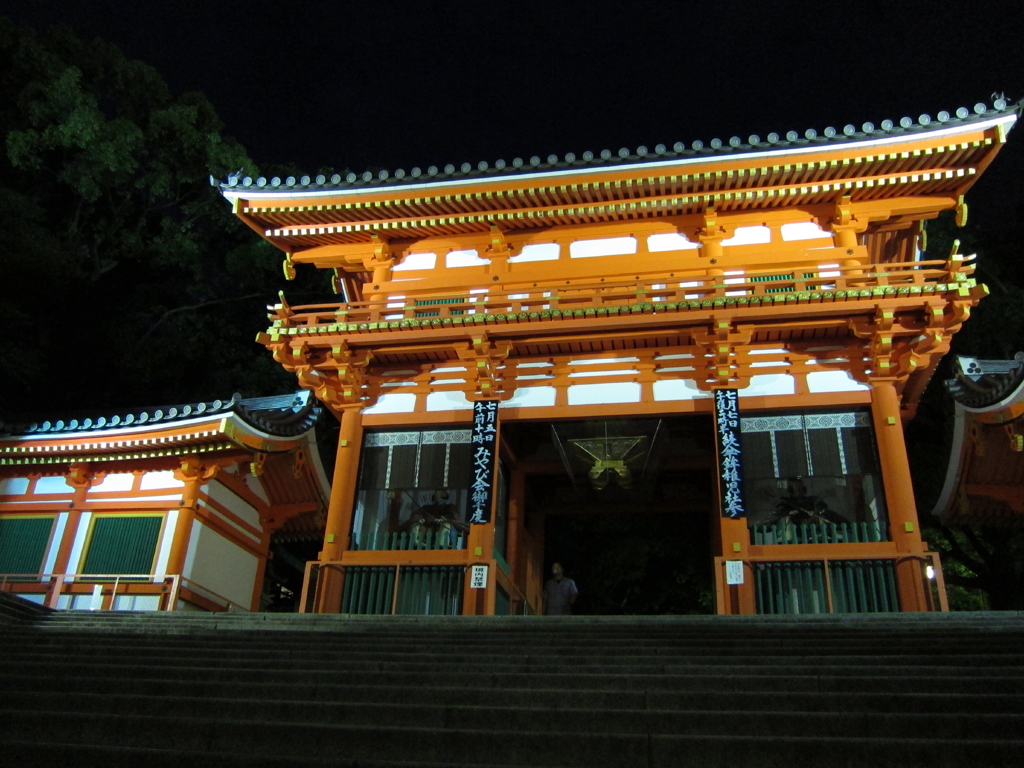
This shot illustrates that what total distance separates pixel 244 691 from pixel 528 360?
8180mm

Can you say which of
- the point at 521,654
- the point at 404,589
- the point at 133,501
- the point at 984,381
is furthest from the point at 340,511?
the point at 984,381

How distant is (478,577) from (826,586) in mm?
4568

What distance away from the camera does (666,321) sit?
12.1 meters

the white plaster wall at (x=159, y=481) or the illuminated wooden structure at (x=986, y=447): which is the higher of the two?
the illuminated wooden structure at (x=986, y=447)

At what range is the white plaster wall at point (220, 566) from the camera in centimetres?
1455

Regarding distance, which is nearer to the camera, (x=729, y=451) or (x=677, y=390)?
(x=729, y=451)

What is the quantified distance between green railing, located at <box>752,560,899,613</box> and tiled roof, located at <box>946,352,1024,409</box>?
3.88 meters

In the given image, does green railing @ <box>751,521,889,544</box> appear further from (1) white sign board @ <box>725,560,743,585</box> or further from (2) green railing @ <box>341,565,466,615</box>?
(2) green railing @ <box>341,565,466,615</box>

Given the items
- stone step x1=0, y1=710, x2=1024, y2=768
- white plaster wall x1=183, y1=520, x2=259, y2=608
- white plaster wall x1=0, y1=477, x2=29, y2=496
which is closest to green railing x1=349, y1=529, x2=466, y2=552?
white plaster wall x1=183, y1=520, x2=259, y2=608

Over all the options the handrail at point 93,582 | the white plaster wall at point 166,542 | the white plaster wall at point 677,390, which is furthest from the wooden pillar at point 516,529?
the white plaster wall at point 166,542

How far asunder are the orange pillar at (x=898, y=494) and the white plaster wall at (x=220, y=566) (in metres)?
11.1

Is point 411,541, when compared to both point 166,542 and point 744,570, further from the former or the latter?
point 166,542

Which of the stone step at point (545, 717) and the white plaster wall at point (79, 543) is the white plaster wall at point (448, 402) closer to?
the white plaster wall at point (79, 543)

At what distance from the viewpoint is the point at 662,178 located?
1302 centimetres
